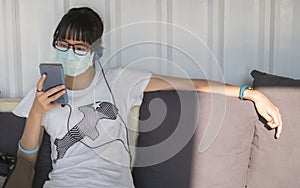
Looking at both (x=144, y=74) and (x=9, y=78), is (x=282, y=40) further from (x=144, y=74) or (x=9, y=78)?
(x=9, y=78)

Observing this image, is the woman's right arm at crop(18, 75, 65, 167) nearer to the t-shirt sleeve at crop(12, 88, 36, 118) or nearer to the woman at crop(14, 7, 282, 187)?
the woman at crop(14, 7, 282, 187)

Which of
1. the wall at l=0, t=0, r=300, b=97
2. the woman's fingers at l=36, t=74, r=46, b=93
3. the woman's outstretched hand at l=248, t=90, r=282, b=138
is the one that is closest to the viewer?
the woman's fingers at l=36, t=74, r=46, b=93

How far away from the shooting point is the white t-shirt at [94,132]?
194 centimetres

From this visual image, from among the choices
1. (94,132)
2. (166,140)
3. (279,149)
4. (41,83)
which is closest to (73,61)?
(41,83)

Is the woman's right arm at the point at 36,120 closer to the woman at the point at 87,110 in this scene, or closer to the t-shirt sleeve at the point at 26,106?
the woman at the point at 87,110

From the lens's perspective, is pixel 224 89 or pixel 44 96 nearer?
pixel 44 96

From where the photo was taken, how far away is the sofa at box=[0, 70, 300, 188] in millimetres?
2051

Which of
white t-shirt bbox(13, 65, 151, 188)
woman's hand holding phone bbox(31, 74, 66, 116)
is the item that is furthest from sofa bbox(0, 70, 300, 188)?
woman's hand holding phone bbox(31, 74, 66, 116)

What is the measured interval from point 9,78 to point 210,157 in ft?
Result: 3.59

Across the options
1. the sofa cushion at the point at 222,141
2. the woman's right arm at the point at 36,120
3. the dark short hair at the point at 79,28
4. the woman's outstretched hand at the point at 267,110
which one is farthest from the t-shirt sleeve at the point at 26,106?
the woman's outstretched hand at the point at 267,110

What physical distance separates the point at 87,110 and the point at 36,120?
0.22m

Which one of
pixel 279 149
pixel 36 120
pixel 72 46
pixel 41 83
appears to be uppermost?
pixel 72 46

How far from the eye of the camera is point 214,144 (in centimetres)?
209

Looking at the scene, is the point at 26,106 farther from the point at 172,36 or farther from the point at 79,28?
the point at 172,36
